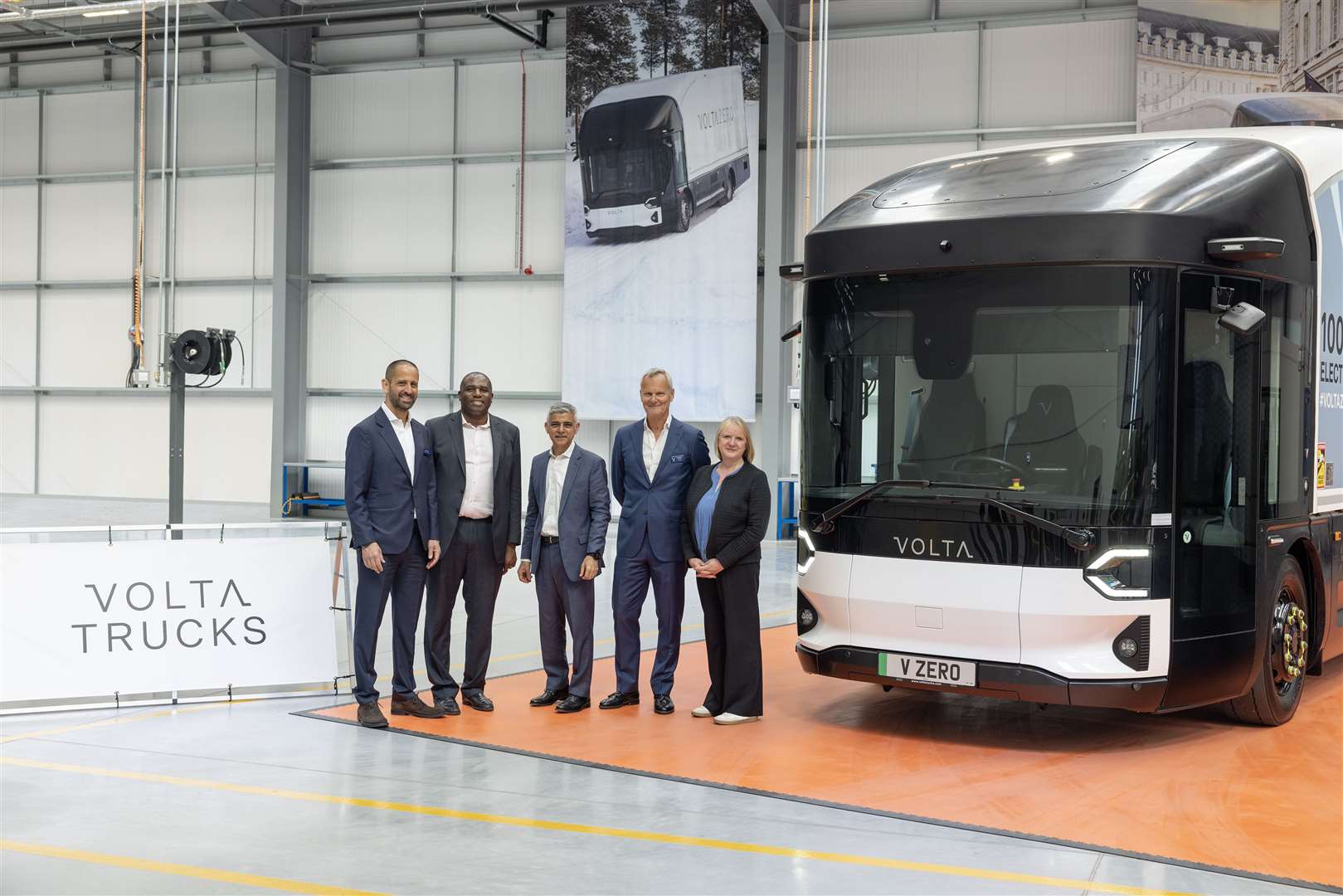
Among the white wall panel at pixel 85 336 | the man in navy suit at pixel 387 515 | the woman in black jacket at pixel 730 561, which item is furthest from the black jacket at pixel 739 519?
the white wall panel at pixel 85 336

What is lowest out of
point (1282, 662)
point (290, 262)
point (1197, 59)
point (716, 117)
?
point (1282, 662)

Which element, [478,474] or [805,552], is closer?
[805,552]

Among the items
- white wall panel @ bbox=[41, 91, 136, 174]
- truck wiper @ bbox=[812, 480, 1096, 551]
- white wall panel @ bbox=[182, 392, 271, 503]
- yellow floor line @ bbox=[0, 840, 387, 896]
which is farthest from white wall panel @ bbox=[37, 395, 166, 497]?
yellow floor line @ bbox=[0, 840, 387, 896]

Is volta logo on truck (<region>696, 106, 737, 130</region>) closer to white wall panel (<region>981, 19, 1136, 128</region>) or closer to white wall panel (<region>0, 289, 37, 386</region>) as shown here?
white wall panel (<region>981, 19, 1136, 128</region>)

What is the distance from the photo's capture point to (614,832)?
204 inches

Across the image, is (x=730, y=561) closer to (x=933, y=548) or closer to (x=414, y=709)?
(x=933, y=548)

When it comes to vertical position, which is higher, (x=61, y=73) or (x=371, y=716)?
(x=61, y=73)

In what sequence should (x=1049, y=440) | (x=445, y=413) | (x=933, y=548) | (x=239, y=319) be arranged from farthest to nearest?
(x=239, y=319) < (x=445, y=413) < (x=933, y=548) < (x=1049, y=440)

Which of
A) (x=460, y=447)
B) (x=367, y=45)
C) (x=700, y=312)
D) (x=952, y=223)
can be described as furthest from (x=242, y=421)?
(x=952, y=223)

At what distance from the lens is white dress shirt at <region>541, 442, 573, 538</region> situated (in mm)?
7652

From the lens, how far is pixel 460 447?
7.44 m

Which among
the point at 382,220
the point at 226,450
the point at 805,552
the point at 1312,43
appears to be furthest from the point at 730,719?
the point at 226,450

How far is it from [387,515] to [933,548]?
2.86 meters

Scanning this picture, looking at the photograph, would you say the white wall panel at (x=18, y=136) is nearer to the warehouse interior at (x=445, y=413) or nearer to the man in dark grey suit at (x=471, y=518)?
the warehouse interior at (x=445, y=413)
